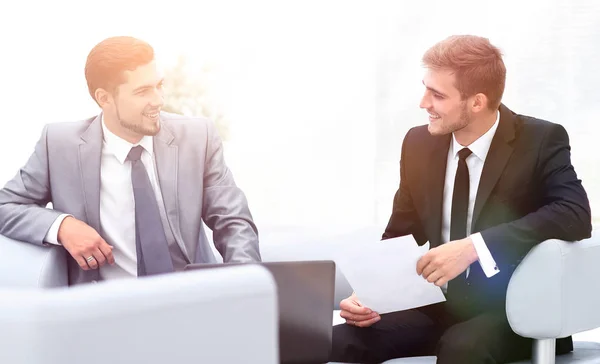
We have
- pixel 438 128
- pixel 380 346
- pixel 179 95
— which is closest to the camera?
pixel 380 346

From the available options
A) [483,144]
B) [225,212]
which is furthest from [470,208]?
[225,212]

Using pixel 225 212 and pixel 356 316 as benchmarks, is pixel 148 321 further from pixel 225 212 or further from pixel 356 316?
pixel 225 212

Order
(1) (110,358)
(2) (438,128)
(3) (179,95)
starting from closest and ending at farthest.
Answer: (1) (110,358), (2) (438,128), (3) (179,95)

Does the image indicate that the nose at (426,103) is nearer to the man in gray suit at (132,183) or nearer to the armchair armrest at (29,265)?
the man in gray suit at (132,183)

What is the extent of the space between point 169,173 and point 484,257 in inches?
36.7

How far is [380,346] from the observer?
7.30ft

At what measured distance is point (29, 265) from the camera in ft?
7.36

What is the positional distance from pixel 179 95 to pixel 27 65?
136 cm

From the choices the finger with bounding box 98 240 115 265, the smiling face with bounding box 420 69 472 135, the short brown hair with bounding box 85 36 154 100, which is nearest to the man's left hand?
the smiling face with bounding box 420 69 472 135

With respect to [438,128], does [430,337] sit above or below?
below

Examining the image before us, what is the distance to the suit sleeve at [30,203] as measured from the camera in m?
2.29

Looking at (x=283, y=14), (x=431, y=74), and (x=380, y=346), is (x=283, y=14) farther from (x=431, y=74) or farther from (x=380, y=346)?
(x=380, y=346)

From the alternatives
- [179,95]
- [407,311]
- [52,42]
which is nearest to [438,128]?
[407,311]

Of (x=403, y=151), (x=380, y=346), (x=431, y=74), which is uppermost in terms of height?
(x=431, y=74)
